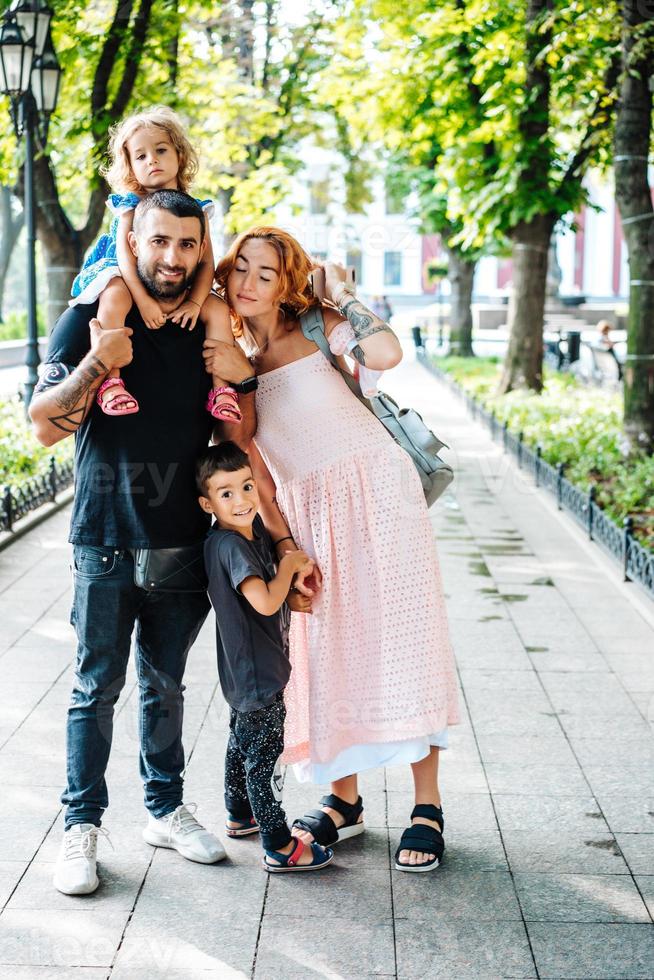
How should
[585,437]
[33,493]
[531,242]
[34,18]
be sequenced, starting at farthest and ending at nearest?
1. [531,242]
2. [585,437]
3. [34,18]
4. [33,493]

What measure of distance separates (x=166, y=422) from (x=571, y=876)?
6.06ft

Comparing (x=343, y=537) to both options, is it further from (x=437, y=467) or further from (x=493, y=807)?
(x=493, y=807)

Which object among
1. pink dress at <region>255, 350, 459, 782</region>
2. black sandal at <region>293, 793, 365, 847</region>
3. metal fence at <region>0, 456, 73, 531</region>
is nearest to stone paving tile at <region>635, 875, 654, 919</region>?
pink dress at <region>255, 350, 459, 782</region>

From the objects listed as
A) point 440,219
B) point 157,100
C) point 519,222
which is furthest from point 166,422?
point 440,219

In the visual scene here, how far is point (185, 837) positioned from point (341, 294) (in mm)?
1776

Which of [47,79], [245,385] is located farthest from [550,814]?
[47,79]

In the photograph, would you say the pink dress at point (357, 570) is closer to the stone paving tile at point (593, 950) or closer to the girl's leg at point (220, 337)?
the girl's leg at point (220, 337)

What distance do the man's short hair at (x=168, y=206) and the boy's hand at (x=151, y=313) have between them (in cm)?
21

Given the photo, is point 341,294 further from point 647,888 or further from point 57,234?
point 57,234

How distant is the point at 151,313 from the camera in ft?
11.0

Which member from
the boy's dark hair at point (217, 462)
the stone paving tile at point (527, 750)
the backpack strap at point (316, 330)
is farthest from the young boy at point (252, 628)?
the stone paving tile at point (527, 750)

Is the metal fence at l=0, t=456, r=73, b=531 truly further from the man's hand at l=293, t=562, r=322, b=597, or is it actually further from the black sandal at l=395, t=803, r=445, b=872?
the black sandal at l=395, t=803, r=445, b=872

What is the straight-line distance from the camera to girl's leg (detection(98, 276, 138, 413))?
3.25 metres

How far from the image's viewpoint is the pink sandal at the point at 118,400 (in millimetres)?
3244
